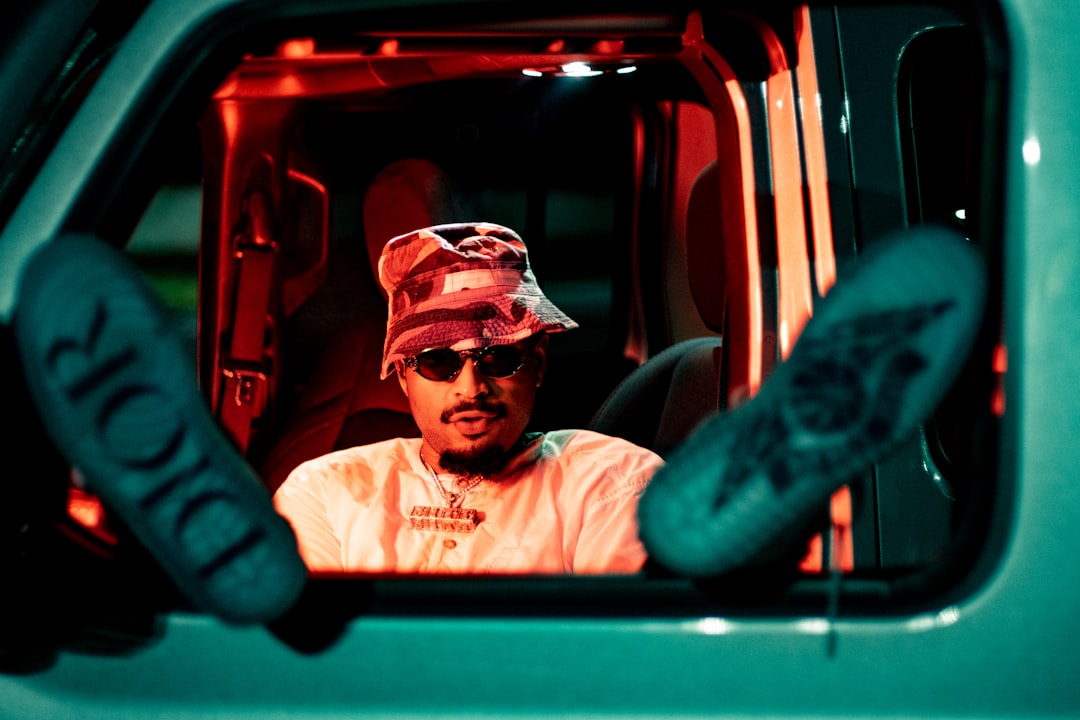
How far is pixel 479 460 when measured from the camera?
2.12 m

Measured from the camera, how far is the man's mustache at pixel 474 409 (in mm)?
2057

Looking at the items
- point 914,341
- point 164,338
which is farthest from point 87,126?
point 914,341

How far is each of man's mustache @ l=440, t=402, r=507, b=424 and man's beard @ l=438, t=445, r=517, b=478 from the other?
7cm

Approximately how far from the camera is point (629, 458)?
2.07 m

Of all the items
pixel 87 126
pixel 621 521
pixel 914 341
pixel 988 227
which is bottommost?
pixel 621 521

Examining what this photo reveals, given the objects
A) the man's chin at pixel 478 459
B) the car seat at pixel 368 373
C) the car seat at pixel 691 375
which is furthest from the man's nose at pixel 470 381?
the car seat at pixel 368 373

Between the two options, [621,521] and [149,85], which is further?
[621,521]

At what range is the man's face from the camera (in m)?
2.06

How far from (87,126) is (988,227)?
906mm

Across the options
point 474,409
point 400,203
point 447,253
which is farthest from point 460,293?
point 400,203

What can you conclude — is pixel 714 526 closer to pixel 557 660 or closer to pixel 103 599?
pixel 557 660

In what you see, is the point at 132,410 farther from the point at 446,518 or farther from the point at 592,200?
the point at 592,200

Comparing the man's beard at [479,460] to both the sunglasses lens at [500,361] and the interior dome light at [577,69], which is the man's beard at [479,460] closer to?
the sunglasses lens at [500,361]

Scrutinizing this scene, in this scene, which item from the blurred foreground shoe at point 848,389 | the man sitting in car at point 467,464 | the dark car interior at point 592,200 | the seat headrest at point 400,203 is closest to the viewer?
the blurred foreground shoe at point 848,389
